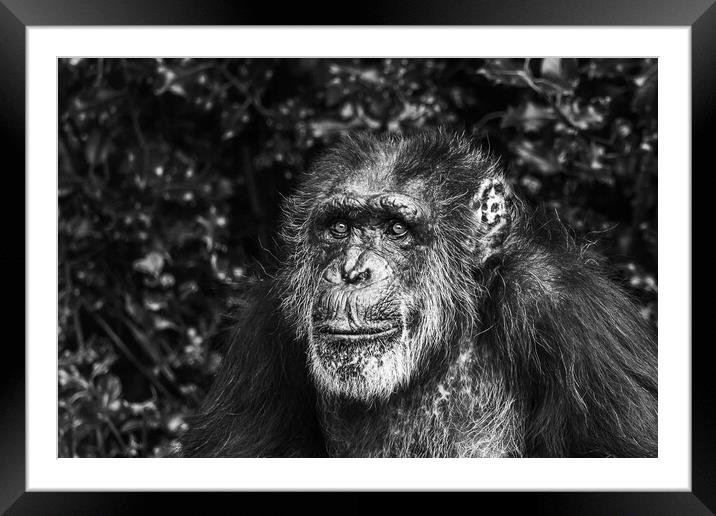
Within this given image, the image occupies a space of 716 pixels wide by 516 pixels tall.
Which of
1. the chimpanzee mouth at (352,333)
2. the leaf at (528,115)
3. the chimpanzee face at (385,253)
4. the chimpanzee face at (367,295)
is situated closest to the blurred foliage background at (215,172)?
the leaf at (528,115)

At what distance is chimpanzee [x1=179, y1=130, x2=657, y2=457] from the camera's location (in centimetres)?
223

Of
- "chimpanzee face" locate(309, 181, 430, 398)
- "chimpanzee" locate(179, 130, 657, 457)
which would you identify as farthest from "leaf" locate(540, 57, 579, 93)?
"chimpanzee face" locate(309, 181, 430, 398)

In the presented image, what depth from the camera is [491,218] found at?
2.45 m

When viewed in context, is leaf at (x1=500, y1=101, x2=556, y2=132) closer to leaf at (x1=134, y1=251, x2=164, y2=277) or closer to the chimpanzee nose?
the chimpanzee nose

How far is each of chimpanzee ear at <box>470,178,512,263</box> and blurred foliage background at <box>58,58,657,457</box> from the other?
59 cm

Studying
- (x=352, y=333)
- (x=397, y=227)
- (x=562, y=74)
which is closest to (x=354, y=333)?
(x=352, y=333)

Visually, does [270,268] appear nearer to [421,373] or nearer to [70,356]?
[421,373]

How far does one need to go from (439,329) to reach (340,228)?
0.44 metres

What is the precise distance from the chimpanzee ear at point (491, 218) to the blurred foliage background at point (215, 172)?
586 millimetres

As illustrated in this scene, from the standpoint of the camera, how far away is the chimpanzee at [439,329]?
2229mm

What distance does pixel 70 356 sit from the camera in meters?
3.55

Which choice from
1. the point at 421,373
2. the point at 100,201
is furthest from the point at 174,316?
the point at 421,373

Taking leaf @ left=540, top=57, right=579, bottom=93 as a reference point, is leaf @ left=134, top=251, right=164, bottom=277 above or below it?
below
